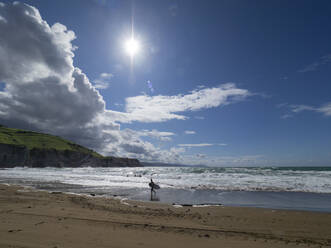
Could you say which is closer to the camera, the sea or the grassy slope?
the sea

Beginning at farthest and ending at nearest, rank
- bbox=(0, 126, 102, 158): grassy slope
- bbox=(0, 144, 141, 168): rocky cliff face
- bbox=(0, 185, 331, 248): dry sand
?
1. bbox=(0, 126, 102, 158): grassy slope
2. bbox=(0, 144, 141, 168): rocky cliff face
3. bbox=(0, 185, 331, 248): dry sand

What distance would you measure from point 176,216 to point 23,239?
592 centimetres

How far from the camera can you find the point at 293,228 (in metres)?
7.22

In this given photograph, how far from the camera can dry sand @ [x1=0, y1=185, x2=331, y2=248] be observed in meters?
5.21

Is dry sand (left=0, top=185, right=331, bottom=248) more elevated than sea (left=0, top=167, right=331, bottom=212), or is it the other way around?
dry sand (left=0, top=185, right=331, bottom=248)

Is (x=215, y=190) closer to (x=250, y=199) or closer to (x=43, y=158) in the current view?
(x=250, y=199)

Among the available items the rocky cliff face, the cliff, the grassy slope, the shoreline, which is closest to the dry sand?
the shoreline

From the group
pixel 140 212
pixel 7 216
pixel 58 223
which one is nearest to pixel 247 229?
pixel 140 212

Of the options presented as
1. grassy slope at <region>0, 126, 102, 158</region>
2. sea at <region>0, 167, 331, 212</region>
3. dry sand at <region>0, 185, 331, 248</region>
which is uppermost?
grassy slope at <region>0, 126, 102, 158</region>

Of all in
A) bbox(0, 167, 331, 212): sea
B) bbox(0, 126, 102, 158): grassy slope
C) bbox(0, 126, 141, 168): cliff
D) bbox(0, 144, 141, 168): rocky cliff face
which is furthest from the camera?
bbox(0, 126, 102, 158): grassy slope

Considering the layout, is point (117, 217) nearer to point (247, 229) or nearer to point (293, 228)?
point (247, 229)

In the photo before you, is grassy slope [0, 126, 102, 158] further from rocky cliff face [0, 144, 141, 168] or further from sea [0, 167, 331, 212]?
sea [0, 167, 331, 212]

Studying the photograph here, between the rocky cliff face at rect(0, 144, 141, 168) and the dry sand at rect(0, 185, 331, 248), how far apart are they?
94.9m

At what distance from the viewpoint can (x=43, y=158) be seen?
314 feet
